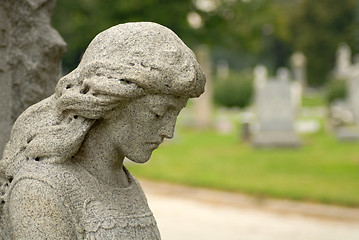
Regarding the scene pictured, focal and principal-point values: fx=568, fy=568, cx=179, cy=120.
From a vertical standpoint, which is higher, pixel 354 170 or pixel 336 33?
pixel 336 33

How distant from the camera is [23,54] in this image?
2.91m

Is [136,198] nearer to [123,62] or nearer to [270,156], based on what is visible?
[123,62]

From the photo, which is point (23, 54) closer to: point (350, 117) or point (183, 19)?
point (183, 19)

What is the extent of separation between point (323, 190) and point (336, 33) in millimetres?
33613

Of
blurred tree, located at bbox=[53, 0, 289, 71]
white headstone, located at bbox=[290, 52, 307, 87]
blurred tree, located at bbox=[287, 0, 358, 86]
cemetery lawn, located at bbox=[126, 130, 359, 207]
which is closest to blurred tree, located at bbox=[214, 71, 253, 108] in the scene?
blurred tree, located at bbox=[53, 0, 289, 71]

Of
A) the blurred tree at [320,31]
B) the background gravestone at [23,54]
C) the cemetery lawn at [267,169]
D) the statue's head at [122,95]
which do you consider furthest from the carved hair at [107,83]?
the blurred tree at [320,31]

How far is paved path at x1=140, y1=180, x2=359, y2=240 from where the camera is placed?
23.1 feet

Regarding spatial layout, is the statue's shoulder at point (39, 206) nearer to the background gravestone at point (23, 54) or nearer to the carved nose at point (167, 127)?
the carved nose at point (167, 127)

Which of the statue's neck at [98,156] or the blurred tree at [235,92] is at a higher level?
the blurred tree at [235,92]

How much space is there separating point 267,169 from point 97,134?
8937mm

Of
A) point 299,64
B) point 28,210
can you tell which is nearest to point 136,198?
point 28,210

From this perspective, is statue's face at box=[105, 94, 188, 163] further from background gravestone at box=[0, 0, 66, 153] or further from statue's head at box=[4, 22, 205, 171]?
background gravestone at box=[0, 0, 66, 153]

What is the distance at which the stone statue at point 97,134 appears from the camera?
7.07 ft

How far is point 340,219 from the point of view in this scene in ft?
25.0
